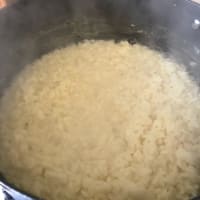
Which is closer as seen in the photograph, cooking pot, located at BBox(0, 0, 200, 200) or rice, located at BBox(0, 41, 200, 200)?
rice, located at BBox(0, 41, 200, 200)

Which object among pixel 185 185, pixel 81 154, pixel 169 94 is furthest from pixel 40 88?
pixel 185 185

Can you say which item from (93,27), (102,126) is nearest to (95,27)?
(93,27)

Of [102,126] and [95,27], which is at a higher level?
[95,27]

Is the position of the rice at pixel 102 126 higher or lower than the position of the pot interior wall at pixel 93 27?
lower

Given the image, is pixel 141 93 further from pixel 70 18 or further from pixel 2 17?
pixel 2 17

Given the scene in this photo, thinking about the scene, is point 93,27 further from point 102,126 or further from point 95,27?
point 102,126
